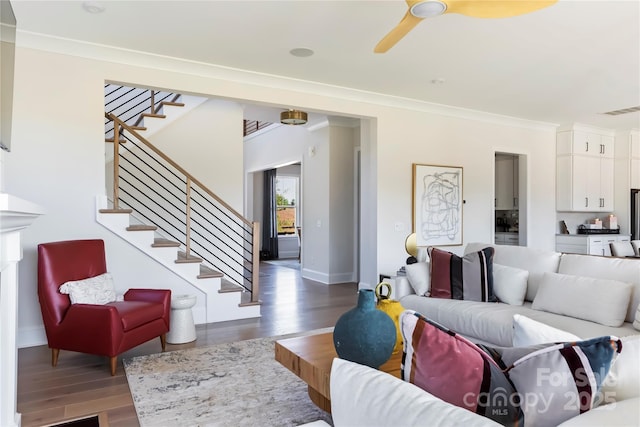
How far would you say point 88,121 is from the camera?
3941 millimetres

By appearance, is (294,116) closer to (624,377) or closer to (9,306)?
(9,306)

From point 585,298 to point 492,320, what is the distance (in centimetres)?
62

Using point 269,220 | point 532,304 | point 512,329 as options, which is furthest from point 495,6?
point 269,220

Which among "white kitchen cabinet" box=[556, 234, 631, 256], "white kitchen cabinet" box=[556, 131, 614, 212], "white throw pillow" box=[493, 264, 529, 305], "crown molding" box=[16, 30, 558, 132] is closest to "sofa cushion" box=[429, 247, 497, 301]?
"white throw pillow" box=[493, 264, 529, 305]

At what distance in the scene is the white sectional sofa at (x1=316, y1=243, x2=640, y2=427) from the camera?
2.61 ft

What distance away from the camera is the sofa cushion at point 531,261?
3.33 m

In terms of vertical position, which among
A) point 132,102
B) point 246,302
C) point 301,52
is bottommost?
point 246,302

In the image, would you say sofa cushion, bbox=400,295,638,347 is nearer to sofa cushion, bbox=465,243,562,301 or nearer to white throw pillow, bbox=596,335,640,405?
sofa cushion, bbox=465,243,562,301

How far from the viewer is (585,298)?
2.76 m

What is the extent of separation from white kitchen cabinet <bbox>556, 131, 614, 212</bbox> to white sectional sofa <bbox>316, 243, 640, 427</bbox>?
4460 mm

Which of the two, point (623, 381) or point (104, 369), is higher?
point (623, 381)

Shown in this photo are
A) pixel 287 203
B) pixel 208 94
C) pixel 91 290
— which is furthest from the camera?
pixel 287 203

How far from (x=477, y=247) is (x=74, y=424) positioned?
3479mm

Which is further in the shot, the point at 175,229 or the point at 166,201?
the point at 175,229
